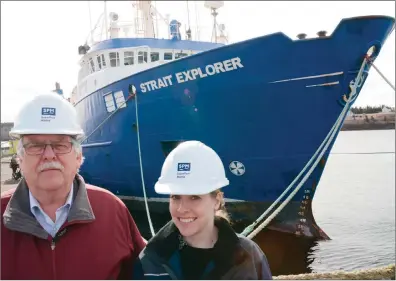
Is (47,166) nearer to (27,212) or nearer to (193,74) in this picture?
(27,212)

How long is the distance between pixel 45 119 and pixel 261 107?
6300 mm

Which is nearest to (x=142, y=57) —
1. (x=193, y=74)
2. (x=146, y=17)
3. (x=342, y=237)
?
(x=146, y=17)

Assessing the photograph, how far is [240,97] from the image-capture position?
8.21m

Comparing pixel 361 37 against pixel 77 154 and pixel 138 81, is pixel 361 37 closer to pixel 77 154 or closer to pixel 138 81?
pixel 138 81

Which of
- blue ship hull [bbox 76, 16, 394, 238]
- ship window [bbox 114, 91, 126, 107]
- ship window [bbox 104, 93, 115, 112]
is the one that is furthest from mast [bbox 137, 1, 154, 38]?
blue ship hull [bbox 76, 16, 394, 238]

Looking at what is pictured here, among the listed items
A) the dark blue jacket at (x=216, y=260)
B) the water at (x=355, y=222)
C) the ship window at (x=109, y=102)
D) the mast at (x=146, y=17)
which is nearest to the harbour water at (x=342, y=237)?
the water at (x=355, y=222)

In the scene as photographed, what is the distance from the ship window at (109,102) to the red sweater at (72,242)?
8084 millimetres

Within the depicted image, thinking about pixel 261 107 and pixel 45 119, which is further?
pixel 261 107

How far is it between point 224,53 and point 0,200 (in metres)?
6.44

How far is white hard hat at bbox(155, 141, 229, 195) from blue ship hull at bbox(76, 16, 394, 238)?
5.89 meters

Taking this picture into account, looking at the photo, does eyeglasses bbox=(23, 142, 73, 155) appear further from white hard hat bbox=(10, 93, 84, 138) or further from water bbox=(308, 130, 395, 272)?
water bbox=(308, 130, 395, 272)

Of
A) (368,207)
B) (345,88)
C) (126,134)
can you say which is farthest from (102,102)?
(368,207)

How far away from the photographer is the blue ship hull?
25.1 feet

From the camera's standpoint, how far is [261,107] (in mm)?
8117
